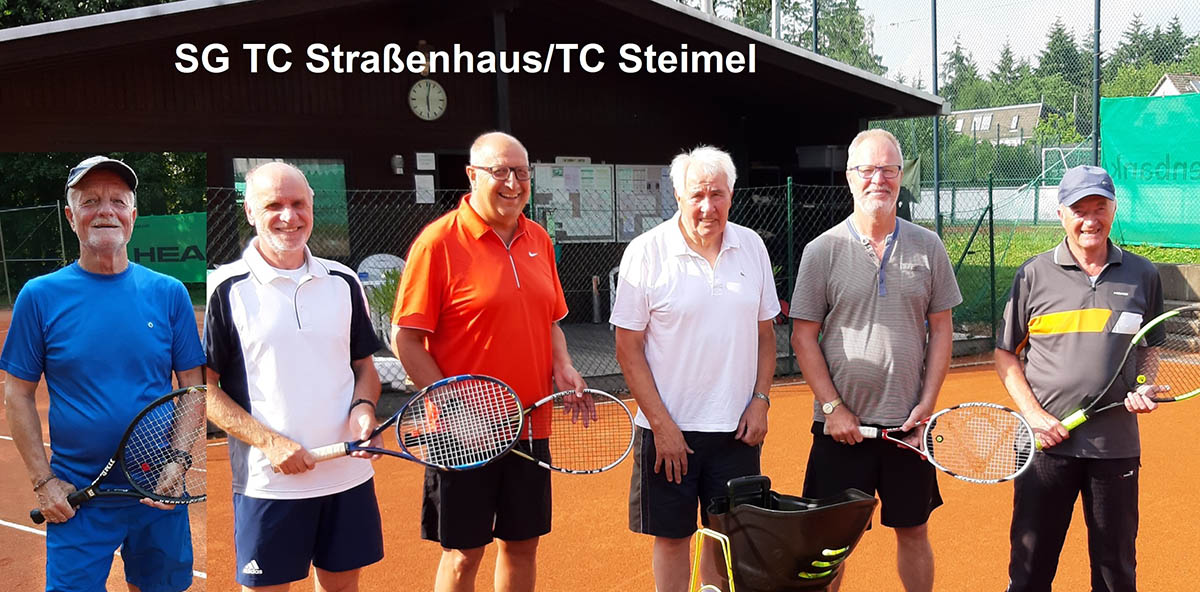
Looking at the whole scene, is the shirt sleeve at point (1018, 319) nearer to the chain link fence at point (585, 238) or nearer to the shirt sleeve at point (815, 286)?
the shirt sleeve at point (815, 286)

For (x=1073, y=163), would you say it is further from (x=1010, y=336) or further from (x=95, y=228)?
(x=95, y=228)

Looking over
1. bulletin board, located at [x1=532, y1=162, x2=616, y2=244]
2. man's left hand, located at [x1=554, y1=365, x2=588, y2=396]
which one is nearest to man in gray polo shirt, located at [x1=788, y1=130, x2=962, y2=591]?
man's left hand, located at [x1=554, y1=365, x2=588, y2=396]

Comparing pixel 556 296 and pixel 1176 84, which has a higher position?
pixel 1176 84

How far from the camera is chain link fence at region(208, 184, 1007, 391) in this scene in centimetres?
888

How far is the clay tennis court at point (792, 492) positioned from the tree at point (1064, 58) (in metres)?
7.60

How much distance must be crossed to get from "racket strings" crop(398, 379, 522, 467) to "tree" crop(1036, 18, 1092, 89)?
39.2 ft

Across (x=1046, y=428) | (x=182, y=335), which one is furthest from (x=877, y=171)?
→ (x=182, y=335)

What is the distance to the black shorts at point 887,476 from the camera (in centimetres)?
342

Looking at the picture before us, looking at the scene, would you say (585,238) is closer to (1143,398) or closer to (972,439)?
(972,439)

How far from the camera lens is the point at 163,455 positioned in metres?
3.00

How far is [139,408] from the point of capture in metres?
2.92

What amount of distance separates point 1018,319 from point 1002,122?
65.7 ft

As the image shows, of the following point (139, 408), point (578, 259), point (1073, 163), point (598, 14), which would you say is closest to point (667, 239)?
point (139, 408)

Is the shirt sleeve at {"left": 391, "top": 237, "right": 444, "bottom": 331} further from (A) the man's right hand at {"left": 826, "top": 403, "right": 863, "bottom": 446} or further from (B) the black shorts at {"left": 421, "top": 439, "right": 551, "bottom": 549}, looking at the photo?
(A) the man's right hand at {"left": 826, "top": 403, "right": 863, "bottom": 446}
